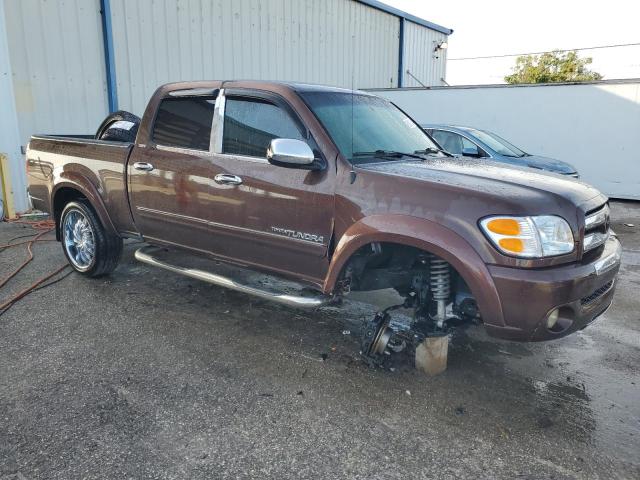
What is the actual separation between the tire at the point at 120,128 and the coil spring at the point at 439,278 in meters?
3.55

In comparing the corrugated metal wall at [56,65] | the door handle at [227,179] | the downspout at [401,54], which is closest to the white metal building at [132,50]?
the corrugated metal wall at [56,65]

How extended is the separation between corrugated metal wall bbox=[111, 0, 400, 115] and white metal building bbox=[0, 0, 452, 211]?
22 millimetres

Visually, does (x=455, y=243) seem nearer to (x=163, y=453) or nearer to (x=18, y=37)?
(x=163, y=453)

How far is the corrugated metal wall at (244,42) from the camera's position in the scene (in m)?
10.2

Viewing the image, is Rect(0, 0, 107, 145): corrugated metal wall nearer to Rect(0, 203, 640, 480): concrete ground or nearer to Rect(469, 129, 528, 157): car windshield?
Rect(0, 203, 640, 480): concrete ground

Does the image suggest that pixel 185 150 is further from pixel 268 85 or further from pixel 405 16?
pixel 405 16

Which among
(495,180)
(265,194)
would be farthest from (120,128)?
(495,180)

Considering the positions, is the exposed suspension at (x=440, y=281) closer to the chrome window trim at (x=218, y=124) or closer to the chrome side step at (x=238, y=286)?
the chrome side step at (x=238, y=286)

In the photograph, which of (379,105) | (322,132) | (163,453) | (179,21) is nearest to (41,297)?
(163,453)

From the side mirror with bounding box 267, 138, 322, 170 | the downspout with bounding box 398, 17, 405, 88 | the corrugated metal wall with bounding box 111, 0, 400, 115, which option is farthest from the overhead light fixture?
the side mirror with bounding box 267, 138, 322, 170

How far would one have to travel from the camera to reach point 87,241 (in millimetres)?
5250

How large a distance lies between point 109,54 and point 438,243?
8.96m

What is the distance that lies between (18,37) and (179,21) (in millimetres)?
3394

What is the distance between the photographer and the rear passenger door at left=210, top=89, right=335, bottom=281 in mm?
3449
